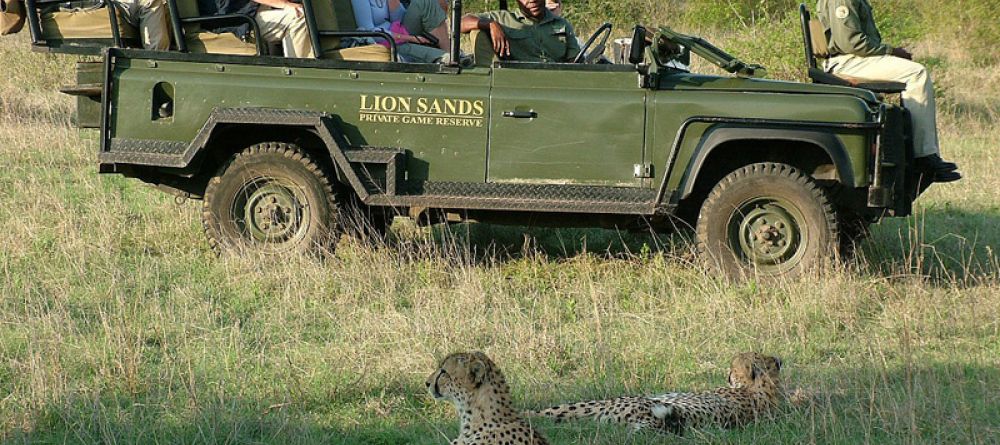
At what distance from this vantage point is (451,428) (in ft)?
17.1

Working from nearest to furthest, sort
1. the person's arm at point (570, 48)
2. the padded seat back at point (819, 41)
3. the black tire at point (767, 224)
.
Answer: the black tire at point (767, 224), the person's arm at point (570, 48), the padded seat back at point (819, 41)

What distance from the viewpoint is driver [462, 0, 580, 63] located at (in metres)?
8.30

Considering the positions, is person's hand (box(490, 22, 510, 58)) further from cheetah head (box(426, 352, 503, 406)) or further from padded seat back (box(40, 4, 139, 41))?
cheetah head (box(426, 352, 503, 406))

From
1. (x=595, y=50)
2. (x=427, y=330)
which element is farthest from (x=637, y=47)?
(x=427, y=330)

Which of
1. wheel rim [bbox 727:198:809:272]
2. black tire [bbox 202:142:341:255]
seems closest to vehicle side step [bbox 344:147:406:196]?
black tire [bbox 202:142:341:255]

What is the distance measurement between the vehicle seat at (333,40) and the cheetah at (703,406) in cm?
304

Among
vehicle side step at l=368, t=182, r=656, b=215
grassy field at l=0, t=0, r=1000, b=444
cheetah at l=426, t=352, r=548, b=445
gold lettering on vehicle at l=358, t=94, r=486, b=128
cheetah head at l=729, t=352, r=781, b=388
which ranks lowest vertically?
grassy field at l=0, t=0, r=1000, b=444

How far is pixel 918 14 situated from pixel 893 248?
1403 centimetres

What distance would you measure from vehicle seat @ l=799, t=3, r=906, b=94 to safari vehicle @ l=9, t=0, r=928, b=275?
511 millimetres

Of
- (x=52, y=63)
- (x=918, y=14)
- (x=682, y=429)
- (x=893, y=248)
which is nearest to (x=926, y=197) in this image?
(x=893, y=248)

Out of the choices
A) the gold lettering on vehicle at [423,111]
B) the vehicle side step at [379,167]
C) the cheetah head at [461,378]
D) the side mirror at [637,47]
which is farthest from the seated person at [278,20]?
the cheetah head at [461,378]

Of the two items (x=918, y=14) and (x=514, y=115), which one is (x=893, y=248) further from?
(x=918, y=14)

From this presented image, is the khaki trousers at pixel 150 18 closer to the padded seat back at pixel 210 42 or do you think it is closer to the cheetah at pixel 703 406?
the padded seat back at pixel 210 42

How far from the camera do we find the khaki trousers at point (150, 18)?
7734mm
